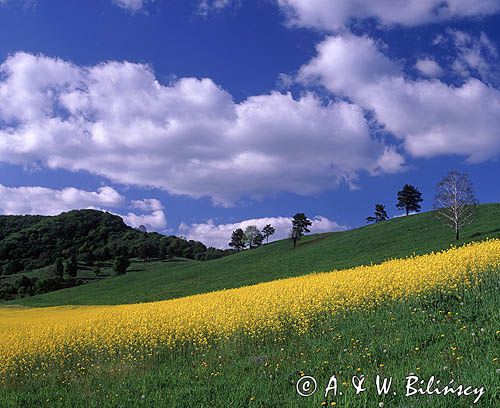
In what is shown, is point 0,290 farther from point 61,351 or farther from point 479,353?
point 479,353

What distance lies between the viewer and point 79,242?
16200 cm

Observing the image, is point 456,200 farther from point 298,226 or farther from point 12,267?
point 12,267

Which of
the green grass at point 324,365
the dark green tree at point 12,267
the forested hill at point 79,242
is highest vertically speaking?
the forested hill at point 79,242

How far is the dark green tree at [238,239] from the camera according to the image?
122 metres

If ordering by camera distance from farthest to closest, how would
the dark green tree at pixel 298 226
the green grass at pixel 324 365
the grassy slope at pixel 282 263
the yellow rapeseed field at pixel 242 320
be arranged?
the dark green tree at pixel 298 226 < the grassy slope at pixel 282 263 < the yellow rapeseed field at pixel 242 320 < the green grass at pixel 324 365

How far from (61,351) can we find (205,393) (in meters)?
7.76

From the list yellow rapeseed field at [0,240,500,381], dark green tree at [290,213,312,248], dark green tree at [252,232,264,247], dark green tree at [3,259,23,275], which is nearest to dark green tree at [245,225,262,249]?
dark green tree at [252,232,264,247]

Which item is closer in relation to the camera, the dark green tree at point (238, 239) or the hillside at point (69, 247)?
the hillside at point (69, 247)

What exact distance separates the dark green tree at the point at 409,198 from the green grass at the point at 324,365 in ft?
281

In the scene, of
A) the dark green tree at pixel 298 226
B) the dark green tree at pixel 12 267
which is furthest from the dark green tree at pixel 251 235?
the dark green tree at pixel 12 267

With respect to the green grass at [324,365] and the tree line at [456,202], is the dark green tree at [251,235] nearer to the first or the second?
the tree line at [456,202]

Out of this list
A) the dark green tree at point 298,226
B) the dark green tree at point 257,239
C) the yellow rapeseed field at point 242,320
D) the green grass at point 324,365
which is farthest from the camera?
the dark green tree at point 257,239

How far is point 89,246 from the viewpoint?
6063 inches

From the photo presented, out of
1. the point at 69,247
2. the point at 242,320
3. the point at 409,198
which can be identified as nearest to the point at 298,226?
the point at 409,198
